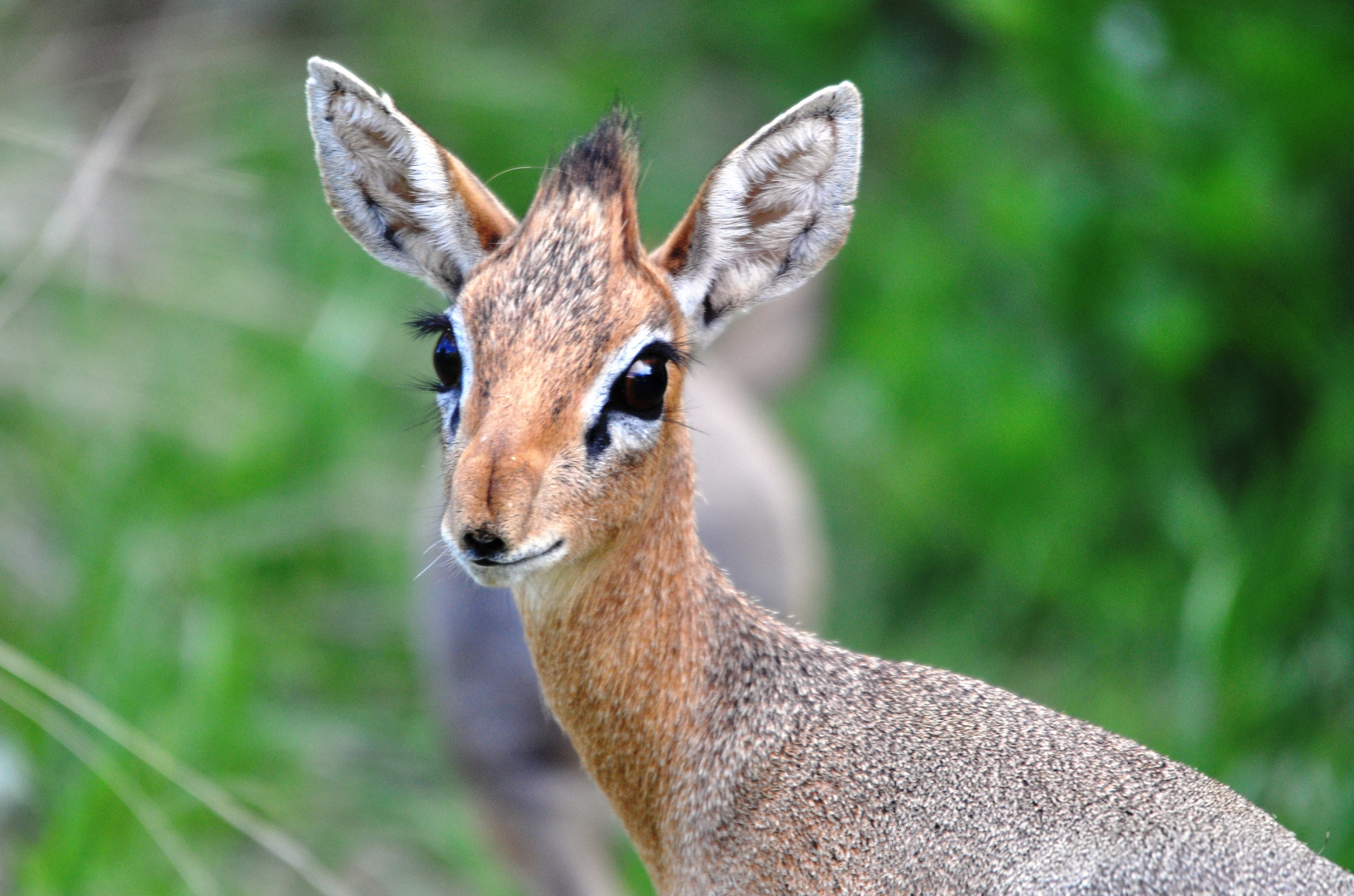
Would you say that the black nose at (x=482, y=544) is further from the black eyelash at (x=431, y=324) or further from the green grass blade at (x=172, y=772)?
the green grass blade at (x=172, y=772)

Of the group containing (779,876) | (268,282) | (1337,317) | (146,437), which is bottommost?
(779,876)

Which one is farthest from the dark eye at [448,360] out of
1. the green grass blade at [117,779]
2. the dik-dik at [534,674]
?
the dik-dik at [534,674]

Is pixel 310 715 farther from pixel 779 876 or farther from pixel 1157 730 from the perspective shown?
pixel 779 876

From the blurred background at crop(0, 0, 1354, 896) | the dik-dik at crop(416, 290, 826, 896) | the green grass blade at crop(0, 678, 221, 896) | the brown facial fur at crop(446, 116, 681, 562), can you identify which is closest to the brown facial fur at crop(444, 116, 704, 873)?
the brown facial fur at crop(446, 116, 681, 562)

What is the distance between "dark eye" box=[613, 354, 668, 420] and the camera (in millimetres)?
2172

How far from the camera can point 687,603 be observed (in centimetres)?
236

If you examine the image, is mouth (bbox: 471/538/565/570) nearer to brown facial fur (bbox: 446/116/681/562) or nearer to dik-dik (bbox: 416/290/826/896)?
brown facial fur (bbox: 446/116/681/562)

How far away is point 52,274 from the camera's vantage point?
5.32m

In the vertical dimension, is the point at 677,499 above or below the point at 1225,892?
above

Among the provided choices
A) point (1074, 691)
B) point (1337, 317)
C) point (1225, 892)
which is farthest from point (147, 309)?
point (1225, 892)

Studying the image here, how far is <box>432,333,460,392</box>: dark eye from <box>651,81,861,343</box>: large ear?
13.4 inches

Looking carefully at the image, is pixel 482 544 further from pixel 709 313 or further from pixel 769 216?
pixel 769 216

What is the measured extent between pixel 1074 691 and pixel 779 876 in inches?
125

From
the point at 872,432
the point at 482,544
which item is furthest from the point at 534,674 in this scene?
the point at 872,432
